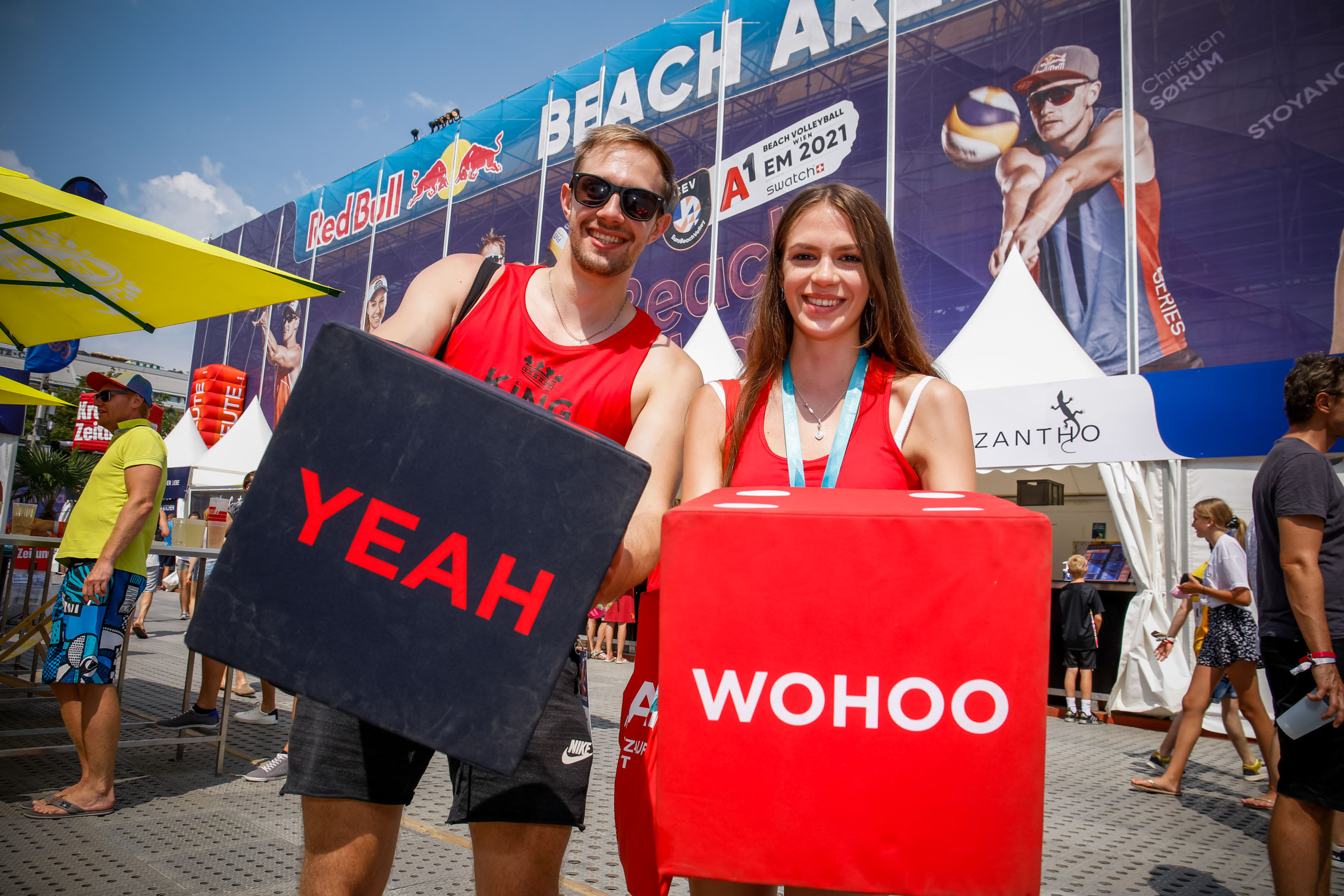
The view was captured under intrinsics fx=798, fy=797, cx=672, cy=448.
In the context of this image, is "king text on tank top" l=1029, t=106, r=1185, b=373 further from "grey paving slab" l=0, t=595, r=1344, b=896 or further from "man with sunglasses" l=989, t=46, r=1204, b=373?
"grey paving slab" l=0, t=595, r=1344, b=896

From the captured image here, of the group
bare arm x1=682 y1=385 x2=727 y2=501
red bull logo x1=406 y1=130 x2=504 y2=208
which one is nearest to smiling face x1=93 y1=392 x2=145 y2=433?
bare arm x1=682 y1=385 x2=727 y2=501

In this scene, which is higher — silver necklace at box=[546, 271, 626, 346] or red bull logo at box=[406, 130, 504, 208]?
red bull logo at box=[406, 130, 504, 208]

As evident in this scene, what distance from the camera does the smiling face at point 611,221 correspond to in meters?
1.68

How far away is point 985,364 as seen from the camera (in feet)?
24.9

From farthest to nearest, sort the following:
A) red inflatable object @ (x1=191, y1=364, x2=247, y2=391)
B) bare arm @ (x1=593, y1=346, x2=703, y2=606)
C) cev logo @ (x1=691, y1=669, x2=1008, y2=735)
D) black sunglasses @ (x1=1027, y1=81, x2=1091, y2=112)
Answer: red inflatable object @ (x1=191, y1=364, x2=247, y2=391)
black sunglasses @ (x1=1027, y1=81, x2=1091, y2=112)
bare arm @ (x1=593, y1=346, x2=703, y2=606)
cev logo @ (x1=691, y1=669, x2=1008, y2=735)

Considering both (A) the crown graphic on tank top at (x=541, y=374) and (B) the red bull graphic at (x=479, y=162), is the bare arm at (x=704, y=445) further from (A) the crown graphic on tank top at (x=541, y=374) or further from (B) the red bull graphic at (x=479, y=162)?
(B) the red bull graphic at (x=479, y=162)

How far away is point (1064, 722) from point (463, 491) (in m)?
7.54

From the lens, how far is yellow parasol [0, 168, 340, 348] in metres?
3.42

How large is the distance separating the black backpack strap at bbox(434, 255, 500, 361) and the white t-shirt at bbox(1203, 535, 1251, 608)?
4.37 metres

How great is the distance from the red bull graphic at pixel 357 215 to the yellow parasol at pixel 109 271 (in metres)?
14.5

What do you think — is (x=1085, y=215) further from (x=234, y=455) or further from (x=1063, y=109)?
(x=234, y=455)

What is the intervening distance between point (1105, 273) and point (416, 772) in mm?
9386

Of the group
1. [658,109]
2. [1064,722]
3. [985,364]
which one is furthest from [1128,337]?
[658,109]

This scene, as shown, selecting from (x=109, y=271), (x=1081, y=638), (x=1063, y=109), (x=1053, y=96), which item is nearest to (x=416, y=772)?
(x=109, y=271)
